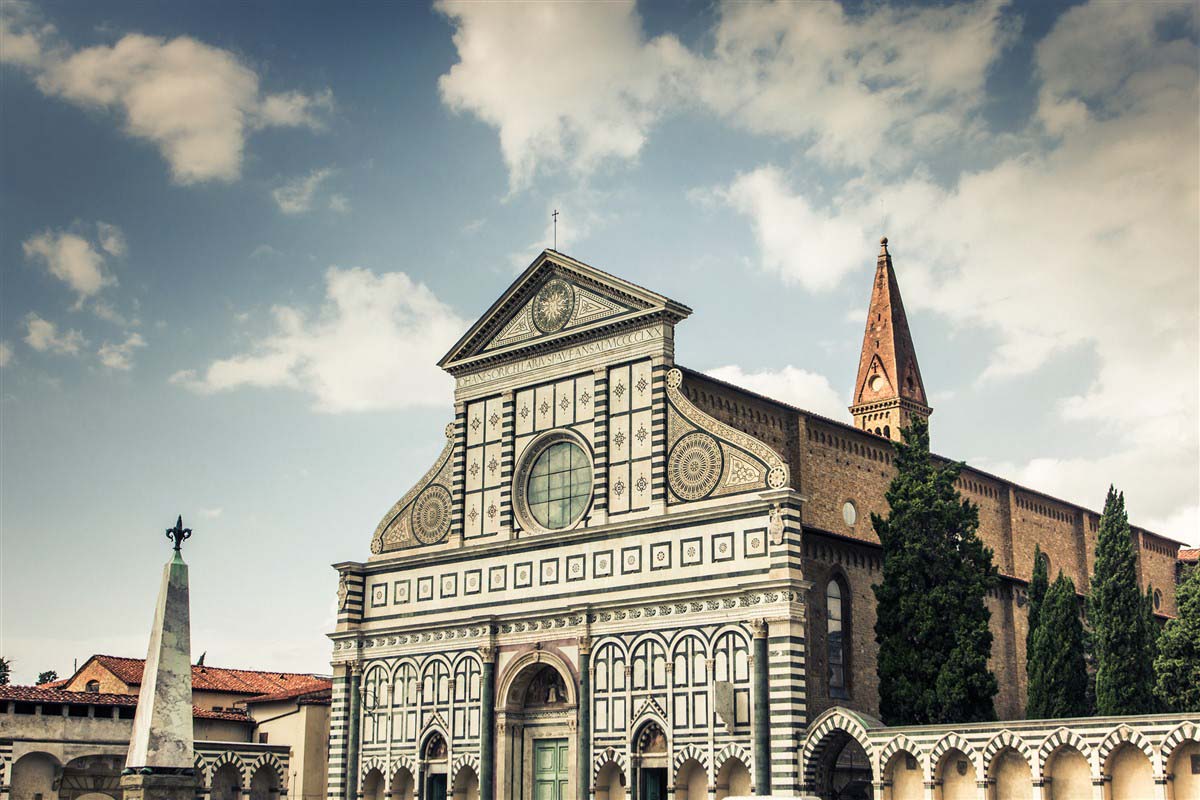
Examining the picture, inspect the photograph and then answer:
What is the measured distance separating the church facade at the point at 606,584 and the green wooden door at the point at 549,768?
0.06 meters

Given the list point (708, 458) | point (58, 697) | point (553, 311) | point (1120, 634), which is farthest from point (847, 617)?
point (58, 697)

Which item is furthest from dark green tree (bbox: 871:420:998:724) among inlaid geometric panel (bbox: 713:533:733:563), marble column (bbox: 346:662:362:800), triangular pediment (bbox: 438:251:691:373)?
marble column (bbox: 346:662:362:800)

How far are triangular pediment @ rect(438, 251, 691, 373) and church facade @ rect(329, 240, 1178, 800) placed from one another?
7cm

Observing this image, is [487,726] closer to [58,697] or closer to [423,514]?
[423,514]

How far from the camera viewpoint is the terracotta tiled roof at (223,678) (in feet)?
159

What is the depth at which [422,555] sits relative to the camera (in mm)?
39406

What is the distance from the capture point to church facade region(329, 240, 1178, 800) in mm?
31672

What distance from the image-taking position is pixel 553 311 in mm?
38094

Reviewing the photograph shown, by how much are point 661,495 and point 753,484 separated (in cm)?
274

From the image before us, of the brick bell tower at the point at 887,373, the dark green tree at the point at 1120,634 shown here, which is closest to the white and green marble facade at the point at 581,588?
the dark green tree at the point at 1120,634

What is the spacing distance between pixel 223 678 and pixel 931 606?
29.2 metres

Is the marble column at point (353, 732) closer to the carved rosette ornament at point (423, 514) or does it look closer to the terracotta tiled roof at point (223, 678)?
the carved rosette ornament at point (423, 514)

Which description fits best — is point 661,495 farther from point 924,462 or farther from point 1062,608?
point 1062,608

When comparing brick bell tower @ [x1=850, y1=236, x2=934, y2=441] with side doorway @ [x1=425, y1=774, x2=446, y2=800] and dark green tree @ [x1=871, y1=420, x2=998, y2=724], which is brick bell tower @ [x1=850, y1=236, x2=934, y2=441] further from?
side doorway @ [x1=425, y1=774, x2=446, y2=800]
